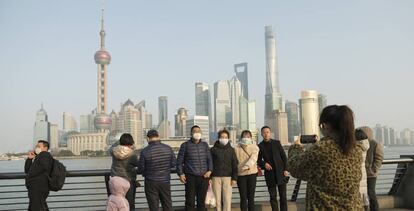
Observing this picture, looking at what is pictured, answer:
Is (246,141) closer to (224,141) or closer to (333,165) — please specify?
(224,141)

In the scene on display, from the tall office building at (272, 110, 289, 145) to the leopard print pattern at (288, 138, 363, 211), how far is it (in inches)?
6170

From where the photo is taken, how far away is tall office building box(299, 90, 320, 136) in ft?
506

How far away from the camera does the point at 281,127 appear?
168 meters

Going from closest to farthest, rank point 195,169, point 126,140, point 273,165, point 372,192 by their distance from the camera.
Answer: point 126,140 < point 372,192 < point 195,169 < point 273,165

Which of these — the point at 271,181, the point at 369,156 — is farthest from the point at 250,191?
the point at 369,156

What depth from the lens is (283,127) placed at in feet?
552

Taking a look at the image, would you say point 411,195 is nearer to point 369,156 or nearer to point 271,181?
point 369,156

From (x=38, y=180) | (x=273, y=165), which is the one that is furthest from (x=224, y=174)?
(x=38, y=180)

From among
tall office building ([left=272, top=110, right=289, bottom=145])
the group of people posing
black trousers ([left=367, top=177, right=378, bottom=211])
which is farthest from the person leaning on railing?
tall office building ([left=272, top=110, right=289, bottom=145])

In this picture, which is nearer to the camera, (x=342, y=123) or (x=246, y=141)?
(x=342, y=123)

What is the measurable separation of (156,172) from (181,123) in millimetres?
180447

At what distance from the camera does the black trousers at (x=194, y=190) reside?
7461 millimetres

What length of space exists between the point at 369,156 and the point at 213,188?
2.68 meters

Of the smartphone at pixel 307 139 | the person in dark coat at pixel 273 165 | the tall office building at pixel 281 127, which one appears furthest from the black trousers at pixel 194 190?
the tall office building at pixel 281 127
